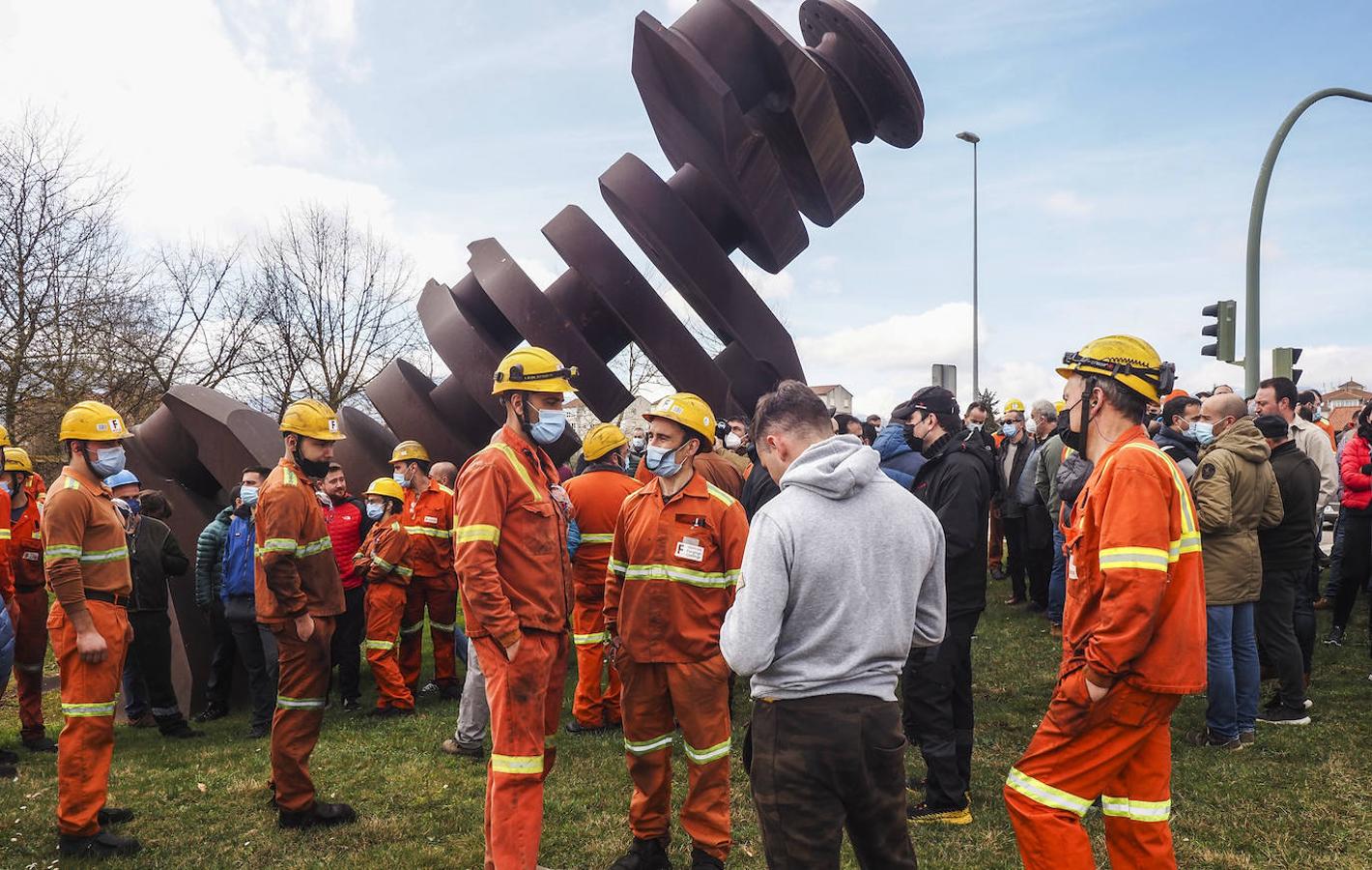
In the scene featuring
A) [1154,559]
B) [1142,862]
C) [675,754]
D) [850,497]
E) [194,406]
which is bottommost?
[675,754]

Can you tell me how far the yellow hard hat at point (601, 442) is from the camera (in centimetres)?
694

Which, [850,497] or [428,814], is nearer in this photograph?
[850,497]

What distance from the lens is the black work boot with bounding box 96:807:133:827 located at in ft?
16.4

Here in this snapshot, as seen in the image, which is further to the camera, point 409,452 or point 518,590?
point 409,452

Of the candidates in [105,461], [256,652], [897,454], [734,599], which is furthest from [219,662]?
[734,599]

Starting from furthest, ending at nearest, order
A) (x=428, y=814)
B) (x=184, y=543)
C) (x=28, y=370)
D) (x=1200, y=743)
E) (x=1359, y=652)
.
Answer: (x=28, y=370), (x=184, y=543), (x=1359, y=652), (x=1200, y=743), (x=428, y=814)

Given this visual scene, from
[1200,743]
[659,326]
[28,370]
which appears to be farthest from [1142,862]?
[28,370]

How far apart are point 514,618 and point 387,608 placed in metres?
4.16

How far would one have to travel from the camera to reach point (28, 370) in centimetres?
1705

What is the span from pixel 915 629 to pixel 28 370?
19.4m

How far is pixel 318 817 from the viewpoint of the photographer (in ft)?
16.0

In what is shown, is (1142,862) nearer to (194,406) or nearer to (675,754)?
(675,754)

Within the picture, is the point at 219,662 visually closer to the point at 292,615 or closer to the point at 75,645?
the point at 75,645

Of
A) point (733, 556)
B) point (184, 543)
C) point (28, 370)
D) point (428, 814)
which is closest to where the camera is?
point (733, 556)
